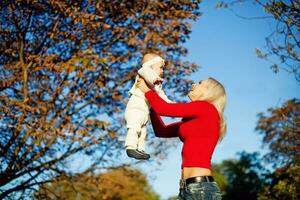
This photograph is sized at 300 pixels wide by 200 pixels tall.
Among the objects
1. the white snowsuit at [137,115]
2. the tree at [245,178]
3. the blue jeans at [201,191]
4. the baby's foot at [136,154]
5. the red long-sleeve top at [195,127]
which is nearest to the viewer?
the blue jeans at [201,191]

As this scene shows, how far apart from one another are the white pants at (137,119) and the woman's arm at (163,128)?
0.20 meters

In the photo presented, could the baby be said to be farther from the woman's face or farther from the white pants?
the woman's face

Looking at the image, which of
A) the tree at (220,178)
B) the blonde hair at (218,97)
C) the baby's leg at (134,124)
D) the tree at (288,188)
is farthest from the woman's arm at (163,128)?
the tree at (220,178)

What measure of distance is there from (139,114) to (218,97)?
2.72 ft

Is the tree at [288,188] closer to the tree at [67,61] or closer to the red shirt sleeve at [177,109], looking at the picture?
the tree at [67,61]

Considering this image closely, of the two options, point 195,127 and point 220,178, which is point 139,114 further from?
point 220,178

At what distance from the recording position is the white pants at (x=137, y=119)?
4027 mm

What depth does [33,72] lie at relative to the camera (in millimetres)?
11820

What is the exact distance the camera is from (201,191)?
134 inches

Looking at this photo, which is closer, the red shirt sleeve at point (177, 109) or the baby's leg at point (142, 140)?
the red shirt sleeve at point (177, 109)

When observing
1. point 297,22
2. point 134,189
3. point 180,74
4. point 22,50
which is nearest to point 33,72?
point 22,50

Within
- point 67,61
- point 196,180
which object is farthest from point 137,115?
point 67,61

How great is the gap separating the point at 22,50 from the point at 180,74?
514 centimetres

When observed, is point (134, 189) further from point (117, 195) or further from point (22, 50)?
point (22, 50)
